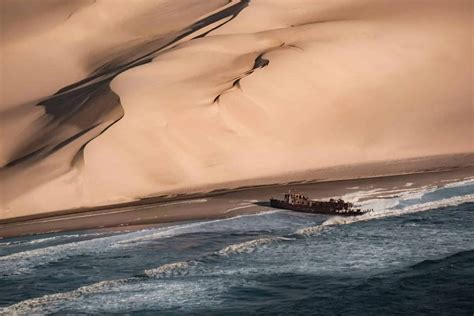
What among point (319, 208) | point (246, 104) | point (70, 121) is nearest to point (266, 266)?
point (319, 208)

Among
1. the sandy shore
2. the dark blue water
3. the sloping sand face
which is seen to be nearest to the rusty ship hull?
the dark blue water

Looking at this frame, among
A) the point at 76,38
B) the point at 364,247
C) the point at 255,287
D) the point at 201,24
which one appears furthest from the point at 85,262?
the point at 76,38

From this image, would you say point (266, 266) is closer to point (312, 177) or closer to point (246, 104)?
point (312, 177)

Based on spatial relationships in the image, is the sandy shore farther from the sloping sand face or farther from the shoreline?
the sloping sand face

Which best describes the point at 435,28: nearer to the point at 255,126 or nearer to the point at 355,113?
the point at 355,113

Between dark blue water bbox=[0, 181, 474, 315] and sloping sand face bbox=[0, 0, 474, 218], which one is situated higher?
sloping sand face bbox=[0, 0, 474, 218]
